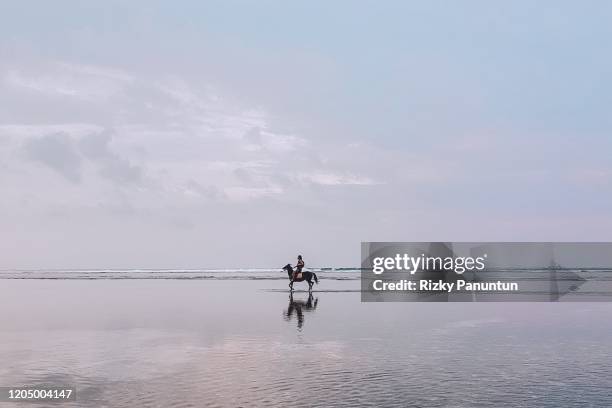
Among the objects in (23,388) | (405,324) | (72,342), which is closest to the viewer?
(23,388)

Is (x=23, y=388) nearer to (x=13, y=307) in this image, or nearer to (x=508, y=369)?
(x=508, y=369)

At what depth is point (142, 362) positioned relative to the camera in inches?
695

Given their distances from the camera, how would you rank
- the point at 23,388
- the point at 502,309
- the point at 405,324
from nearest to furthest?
the point at 23,388, the point at 405,324, the point at 502,309

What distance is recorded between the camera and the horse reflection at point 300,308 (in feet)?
95.0

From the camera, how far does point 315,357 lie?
58.6 feet

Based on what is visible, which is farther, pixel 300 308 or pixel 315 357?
pixel 300 308

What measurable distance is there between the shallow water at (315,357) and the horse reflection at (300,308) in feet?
0.57

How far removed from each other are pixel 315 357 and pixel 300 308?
16989mm

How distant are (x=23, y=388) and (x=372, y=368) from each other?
8220 mm

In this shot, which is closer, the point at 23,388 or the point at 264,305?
the point at 23,388

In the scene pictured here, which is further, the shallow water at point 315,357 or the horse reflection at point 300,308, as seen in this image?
the horse reflection at point 300,308

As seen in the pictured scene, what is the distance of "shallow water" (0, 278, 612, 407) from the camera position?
1331 centimetres

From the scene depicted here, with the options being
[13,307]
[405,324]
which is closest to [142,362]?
[405,324]

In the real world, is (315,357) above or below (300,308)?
below
